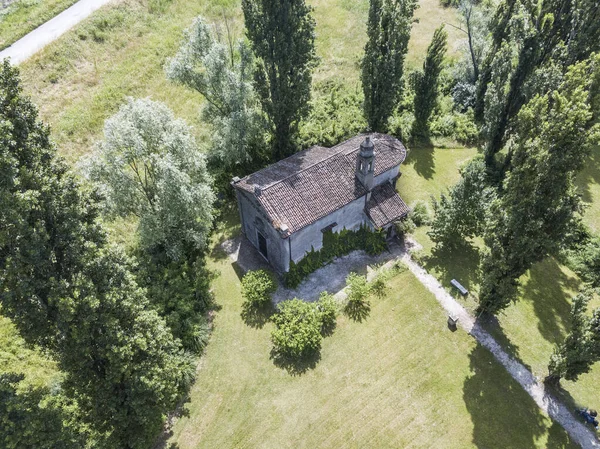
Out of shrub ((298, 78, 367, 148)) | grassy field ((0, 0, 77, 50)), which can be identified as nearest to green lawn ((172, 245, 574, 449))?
shrub ((298, 78, 367, 148))

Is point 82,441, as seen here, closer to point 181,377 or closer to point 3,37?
point 181,377

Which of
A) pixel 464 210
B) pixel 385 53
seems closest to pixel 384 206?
pixel 464 210

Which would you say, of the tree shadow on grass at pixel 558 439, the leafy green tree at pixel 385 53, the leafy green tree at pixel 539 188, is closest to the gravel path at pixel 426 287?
the tree shadow on grass at pixel 558 439

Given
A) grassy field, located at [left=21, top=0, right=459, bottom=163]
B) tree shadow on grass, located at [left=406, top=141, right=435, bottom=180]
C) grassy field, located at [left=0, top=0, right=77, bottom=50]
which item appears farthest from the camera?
grassy field, located at [left=0, top=0, right=77, bottom=50]

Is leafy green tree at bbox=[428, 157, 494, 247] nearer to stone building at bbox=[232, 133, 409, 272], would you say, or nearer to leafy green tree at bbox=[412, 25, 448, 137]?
stone building at bbox=[232, 133, 409, 272]

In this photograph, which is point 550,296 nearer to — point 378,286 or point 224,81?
point 378,286

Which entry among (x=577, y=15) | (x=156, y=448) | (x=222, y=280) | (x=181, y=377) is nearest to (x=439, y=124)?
(x=577, y=15)
